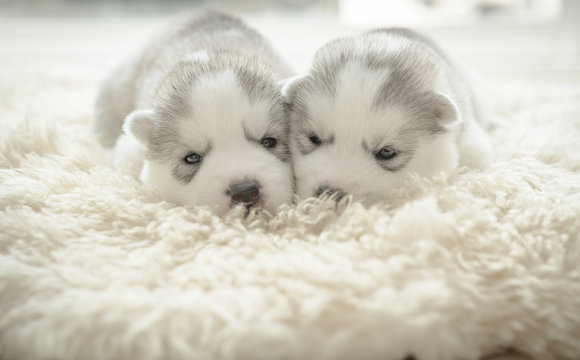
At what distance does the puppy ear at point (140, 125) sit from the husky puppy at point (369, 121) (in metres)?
0.56

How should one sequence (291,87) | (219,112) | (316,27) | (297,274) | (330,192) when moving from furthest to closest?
(316,27), (291,87), (219,112), (330,192), (297,274)

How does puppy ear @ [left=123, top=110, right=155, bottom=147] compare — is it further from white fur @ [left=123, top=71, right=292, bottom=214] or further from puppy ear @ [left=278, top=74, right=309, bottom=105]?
puppy ear @ [left=278, top=74, right=309, bottom=105]

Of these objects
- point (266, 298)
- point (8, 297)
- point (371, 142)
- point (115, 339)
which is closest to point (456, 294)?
point (266, 298)

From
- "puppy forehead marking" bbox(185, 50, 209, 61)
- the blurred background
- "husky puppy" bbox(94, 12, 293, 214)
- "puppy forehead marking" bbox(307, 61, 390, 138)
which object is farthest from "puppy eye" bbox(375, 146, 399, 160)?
the blurred background

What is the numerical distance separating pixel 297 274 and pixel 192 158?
79cm

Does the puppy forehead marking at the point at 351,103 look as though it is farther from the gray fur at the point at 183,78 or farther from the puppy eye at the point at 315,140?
the gray fur at the point at 183,78

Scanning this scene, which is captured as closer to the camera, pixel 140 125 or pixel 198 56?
pixel 140 125

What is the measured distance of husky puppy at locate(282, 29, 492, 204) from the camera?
5.87ft

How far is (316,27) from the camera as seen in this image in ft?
18.0

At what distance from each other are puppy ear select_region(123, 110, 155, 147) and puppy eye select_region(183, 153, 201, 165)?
211 millimetres

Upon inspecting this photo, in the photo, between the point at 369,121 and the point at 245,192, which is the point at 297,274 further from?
the point at 369,121

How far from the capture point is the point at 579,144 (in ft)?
7.24

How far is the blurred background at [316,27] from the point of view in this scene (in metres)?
5.08

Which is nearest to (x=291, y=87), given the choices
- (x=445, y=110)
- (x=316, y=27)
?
(x=445, y=110)
